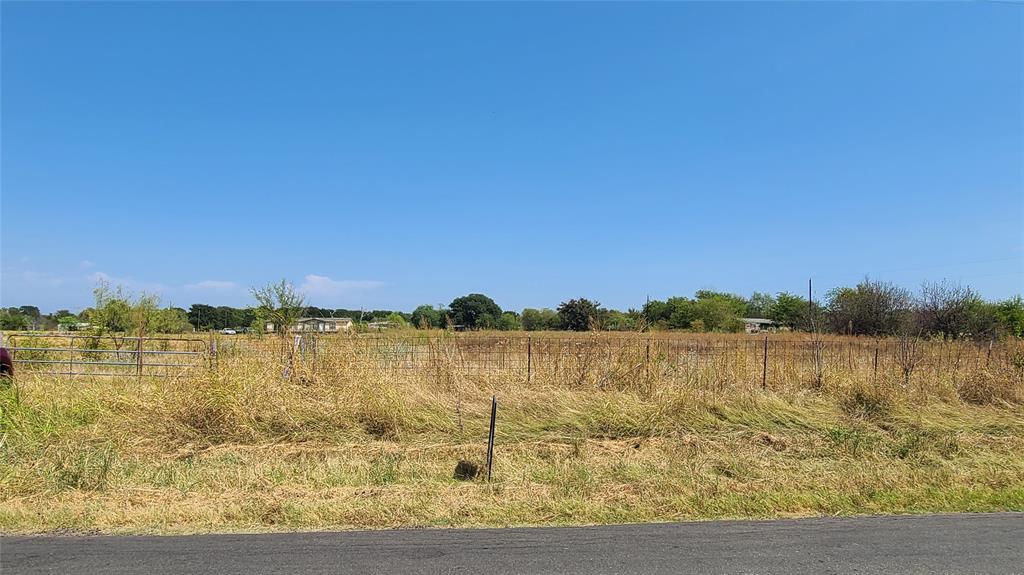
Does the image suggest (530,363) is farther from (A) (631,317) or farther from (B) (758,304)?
(B) (758,304)

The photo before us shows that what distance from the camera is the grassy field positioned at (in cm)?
524

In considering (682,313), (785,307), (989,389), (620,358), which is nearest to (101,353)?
(620,358)

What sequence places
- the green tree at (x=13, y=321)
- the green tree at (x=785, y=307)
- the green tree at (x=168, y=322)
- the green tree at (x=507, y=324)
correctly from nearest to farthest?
the green tree at (x=168, y=322), the green tree at (x=507, y=324), the green tree at (x=13, y=321), the green tree at (x=785, y=307)

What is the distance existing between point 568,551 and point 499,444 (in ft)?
12.7

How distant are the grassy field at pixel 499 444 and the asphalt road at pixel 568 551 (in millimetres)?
349

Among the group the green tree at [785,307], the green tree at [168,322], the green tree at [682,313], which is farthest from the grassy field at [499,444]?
the green tree at [785,307]

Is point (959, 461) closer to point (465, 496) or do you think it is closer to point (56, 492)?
point (465, 496)

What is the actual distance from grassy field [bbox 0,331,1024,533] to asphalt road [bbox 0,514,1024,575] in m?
0.35

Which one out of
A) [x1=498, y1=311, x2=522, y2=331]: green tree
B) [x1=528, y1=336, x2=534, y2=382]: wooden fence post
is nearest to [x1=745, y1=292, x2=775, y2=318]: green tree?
[x1=498, y1=311, x2=522, y2=331]: green tree

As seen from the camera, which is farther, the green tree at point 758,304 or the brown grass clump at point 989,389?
the green tree at point 758,304

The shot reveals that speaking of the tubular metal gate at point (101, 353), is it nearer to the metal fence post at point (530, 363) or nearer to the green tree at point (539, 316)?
the metal fence post at point (530, 363)

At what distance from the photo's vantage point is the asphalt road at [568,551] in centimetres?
390

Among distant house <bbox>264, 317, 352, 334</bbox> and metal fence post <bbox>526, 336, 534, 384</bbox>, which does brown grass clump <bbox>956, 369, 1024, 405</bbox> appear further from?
distant house <bbox>264, 317, 352, 334</bbox>

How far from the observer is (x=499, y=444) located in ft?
26.2
